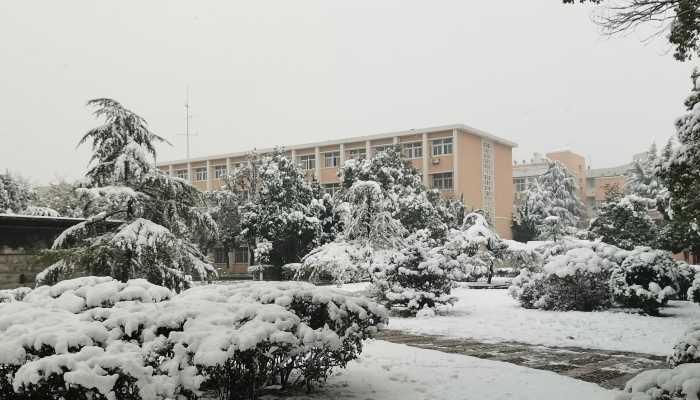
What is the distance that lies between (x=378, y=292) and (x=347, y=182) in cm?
2104

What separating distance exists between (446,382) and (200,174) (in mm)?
56375

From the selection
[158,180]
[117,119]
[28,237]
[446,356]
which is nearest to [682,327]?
[446,356]

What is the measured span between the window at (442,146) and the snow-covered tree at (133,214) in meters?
35.5

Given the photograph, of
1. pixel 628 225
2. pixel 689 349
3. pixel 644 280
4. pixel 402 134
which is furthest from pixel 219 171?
pixel 689 349

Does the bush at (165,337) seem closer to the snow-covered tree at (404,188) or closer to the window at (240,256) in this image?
the snow-covered tree at (404,188)

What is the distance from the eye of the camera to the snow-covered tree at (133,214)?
380 inches

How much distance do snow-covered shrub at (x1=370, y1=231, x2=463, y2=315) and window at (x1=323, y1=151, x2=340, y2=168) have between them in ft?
123

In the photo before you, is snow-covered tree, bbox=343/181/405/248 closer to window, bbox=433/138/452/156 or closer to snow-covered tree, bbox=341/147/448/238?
snow-covered tree, bbox=341/147/448/238

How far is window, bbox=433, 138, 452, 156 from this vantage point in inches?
1747

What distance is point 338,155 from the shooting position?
5025 cm

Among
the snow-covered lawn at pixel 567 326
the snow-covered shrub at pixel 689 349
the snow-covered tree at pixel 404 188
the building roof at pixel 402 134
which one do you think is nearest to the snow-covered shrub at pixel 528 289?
the snow-covered lawn at pixel 567 326

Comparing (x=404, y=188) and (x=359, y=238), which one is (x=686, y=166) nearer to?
(x=359, y=238)

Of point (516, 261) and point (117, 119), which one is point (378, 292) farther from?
point (516, 261)

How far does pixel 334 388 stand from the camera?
5762 millimetres
